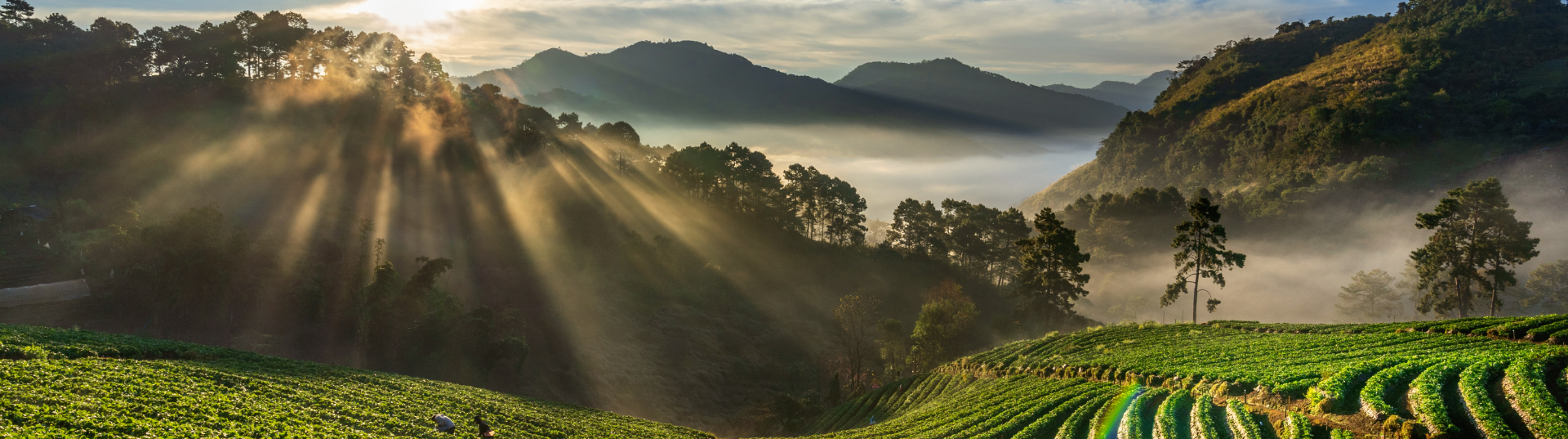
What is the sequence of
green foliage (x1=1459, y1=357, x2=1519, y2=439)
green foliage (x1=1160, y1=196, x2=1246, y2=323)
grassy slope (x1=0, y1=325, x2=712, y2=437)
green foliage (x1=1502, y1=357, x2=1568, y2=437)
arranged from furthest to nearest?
green foliage (x1=1160, y1=196, x2=1246, y2=323), green foliage (x1=1459, y1=357, x2=1519, y2=439), green foliage (x1=1502, y1=357, x2=1568, y2=437), grassy slope (x1=0, y1=325, x2=712, y2=437)

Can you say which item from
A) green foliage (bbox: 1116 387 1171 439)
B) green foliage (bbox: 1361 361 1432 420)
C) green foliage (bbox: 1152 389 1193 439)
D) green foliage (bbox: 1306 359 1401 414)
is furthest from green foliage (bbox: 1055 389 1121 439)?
green foliage (bbox: 1361 361 1432 420)

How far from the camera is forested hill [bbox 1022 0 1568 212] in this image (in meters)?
114

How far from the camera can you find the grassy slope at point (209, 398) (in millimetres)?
17344

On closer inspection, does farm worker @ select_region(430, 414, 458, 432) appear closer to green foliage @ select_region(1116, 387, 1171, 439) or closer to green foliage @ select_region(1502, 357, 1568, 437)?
green foliage @ select_region(1116, 387, 1171, 439)

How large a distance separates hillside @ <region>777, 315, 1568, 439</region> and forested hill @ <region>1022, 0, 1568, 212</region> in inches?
3875

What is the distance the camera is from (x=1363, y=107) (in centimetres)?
11825

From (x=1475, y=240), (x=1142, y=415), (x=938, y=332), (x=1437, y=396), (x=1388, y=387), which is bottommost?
(x=938, y=332)

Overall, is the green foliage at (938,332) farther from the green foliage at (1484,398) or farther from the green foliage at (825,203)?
the green foliage at (1484,398)

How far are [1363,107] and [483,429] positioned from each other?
148m

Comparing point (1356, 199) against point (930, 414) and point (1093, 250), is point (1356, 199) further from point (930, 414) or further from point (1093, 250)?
point (930, 414)

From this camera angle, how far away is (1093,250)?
12244 cm

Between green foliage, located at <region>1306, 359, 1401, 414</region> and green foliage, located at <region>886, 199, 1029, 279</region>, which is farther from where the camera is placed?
green foliage, located at <region>886, 199, 1029, 279</region>

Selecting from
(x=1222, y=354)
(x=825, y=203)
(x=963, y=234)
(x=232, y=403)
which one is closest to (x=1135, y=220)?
(x=963, y=234)

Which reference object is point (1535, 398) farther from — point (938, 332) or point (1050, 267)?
point (1050, 267)
